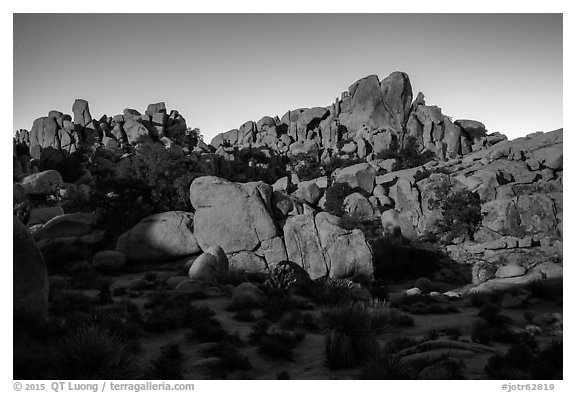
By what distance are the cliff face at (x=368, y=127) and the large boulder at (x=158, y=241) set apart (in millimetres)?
70048

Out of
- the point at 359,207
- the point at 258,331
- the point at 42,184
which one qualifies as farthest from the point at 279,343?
the point at 42,184

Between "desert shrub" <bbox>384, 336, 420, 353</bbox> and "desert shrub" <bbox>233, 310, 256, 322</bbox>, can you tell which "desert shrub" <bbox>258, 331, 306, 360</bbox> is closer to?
"desert shrub" <bbox>233, 310, 256, 322</bbox>

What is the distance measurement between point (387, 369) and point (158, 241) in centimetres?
2098

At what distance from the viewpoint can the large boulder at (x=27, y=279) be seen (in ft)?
24.0

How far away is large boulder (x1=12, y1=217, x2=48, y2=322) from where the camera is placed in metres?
7.31

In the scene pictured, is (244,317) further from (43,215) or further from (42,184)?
(42,184)

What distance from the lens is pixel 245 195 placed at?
2698cm

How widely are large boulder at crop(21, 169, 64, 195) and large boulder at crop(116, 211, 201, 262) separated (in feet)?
86.5

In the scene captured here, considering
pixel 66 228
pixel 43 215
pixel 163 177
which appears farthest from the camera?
pixel 163 177

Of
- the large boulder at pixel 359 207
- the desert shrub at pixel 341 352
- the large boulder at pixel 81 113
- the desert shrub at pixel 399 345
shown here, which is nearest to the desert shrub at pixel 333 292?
the desert shrub at pixel 399 345

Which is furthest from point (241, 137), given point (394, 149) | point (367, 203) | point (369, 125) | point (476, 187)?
point (476, 187)

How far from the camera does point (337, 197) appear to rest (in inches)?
2186

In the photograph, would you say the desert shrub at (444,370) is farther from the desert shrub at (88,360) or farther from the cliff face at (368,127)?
the cliff face at (368,127)
